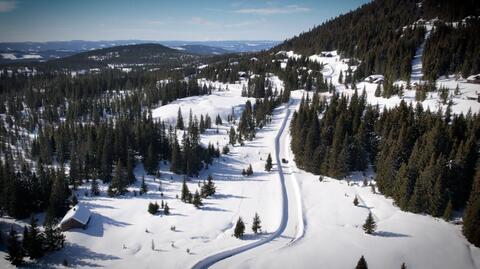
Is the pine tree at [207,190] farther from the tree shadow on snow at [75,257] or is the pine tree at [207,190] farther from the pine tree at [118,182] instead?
the tree shadow on snow at [75,257]

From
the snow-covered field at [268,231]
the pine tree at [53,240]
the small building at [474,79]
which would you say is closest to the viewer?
the snow-covered field at [268,231]

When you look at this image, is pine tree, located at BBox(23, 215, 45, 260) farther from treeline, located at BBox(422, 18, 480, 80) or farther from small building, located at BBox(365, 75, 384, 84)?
small building, located at BBox(365, 75, 384, 84)

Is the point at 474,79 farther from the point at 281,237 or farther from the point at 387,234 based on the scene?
the point at 281,237

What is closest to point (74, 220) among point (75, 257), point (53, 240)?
point (53, 240)

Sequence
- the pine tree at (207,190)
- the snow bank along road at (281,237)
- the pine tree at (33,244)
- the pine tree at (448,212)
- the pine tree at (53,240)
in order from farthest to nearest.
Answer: the pine tree at (207,190) → the pine tree at (448,212) → the pine tree at (53,240) → the pine tree at (33,244) → the snow bank along road at (281,237)

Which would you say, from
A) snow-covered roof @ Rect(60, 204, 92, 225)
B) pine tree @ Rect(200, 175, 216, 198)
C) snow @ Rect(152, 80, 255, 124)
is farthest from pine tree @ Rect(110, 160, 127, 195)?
snow @ Rect(152, 80, 255, 124)

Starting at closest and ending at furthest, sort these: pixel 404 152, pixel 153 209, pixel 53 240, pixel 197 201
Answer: pixel 53 240 → pixel 153 209 → pixel 197 201 → pixel 404 152

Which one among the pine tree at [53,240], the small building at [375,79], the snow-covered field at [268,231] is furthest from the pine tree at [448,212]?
the small building at [375,79]
